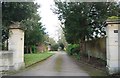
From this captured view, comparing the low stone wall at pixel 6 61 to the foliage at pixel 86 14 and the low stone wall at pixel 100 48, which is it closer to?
the low stone wall at pixel 100 48

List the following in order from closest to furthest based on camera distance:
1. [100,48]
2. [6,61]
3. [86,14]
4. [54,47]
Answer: [6,61]
[100,48]
[86,14]
[54,47]

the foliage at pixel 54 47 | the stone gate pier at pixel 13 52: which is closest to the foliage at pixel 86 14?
the stone gate pier at pixel 13 52

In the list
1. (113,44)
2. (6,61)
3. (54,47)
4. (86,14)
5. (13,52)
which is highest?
(86,14)

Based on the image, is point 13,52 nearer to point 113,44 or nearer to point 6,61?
point 6,61

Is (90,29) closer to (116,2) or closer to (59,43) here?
(116,2)

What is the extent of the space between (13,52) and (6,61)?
73cm

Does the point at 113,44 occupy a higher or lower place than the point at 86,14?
lower

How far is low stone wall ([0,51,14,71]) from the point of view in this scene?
1452 centimetres

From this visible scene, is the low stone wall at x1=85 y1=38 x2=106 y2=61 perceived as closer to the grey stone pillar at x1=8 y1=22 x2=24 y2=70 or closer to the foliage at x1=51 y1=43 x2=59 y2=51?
the grey stone pillar at x1=8 y1=22 x2=24 y2=70

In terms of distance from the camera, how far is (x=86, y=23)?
→ 22797mm

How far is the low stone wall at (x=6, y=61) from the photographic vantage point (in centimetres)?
1452

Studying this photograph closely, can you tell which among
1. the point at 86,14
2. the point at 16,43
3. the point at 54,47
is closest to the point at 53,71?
the point at 16,43

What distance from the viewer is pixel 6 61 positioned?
14586 mm

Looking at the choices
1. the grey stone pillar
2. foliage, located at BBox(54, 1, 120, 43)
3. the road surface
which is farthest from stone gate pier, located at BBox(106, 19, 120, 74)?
foliage, located at BBox(54, 1, 120, 43)
